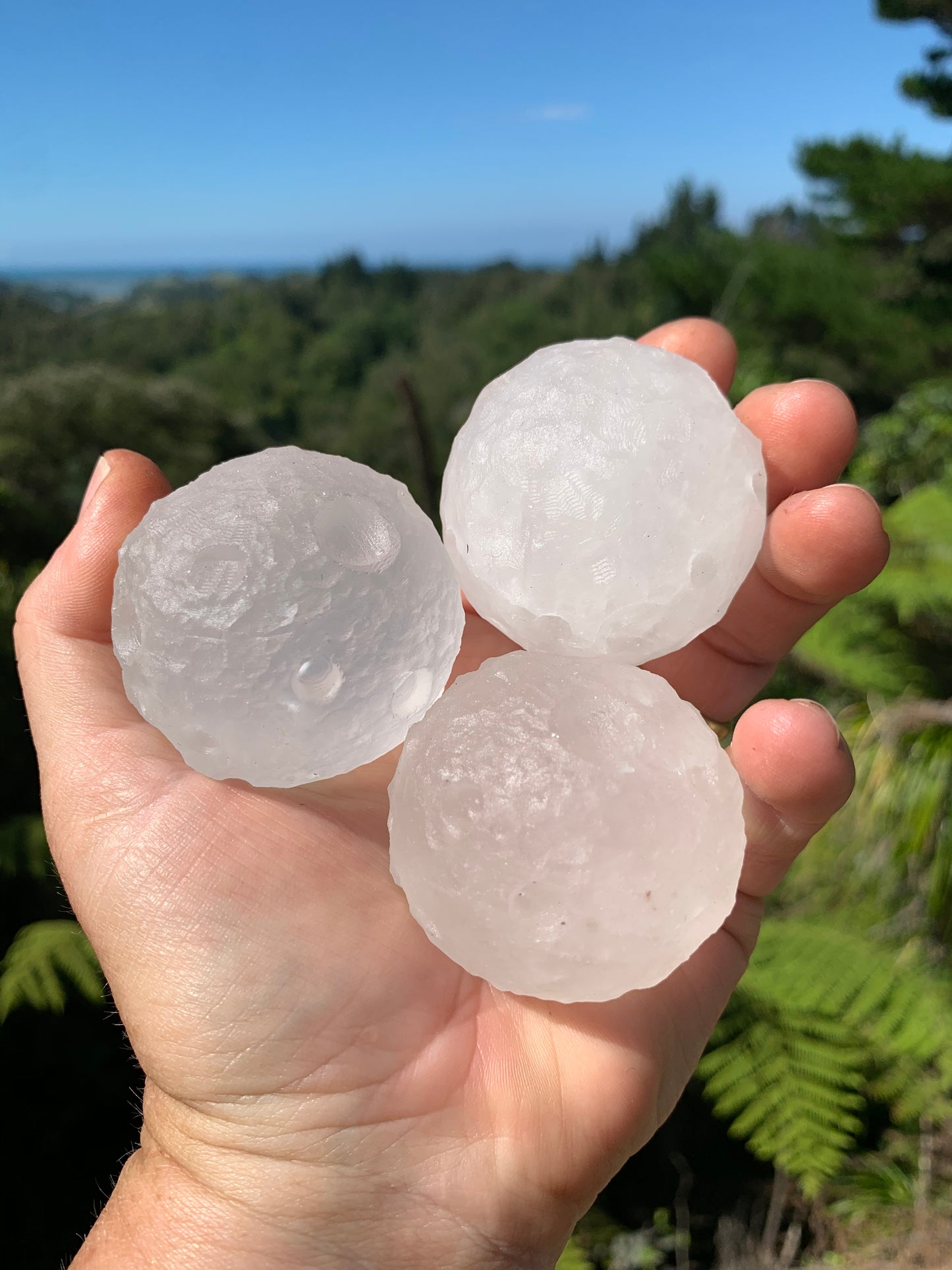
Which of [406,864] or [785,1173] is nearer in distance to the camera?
[406,864]

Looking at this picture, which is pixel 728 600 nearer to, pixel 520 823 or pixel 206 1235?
pixel 520 823

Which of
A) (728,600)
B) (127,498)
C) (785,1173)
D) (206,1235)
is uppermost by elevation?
(127,498)

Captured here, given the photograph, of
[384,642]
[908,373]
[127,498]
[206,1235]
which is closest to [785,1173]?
[206,1235]

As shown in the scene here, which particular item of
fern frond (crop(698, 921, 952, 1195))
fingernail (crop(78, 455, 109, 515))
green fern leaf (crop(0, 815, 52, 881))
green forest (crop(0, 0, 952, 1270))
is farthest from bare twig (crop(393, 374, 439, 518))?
fingernail (crop(78, 455, 109, 515))

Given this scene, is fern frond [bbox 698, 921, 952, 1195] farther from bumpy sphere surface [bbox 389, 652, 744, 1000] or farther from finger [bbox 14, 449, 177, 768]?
finger [bbox 14, 449, 177, 768]

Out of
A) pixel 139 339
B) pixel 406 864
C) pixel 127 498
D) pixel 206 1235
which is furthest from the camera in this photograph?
pixel 139 339

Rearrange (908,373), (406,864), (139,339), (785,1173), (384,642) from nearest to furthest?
1. (406,864)
2. (384,642)
3. (785,1173)
4. (908,373)
5. (139,339)

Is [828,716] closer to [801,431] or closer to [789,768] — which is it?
[789,768]

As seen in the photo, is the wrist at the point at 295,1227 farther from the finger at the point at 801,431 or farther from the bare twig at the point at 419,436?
the bare twig at the point at 419,436
